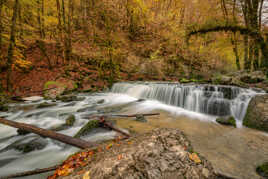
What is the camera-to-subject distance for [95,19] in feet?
43.9

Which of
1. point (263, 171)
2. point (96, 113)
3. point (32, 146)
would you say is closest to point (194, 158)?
point (263, 171)

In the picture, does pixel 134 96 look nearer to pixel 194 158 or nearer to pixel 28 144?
pixel 28 144

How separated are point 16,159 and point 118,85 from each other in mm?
8563

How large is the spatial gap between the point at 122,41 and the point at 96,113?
10359mm

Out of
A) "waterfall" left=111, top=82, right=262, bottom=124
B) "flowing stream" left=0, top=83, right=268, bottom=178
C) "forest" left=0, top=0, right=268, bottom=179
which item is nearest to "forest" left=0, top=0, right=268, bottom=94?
"forest" left=0, top=0, right=268, bottom=179

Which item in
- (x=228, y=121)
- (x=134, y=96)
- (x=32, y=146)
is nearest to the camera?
(x=32, y=146)

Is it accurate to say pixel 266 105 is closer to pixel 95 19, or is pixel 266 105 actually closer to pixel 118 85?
pixel 118 85

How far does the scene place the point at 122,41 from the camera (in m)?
13.4

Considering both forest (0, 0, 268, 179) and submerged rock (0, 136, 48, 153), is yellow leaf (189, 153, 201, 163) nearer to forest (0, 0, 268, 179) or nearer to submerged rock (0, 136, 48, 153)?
forest (0, 0, 268, 179)

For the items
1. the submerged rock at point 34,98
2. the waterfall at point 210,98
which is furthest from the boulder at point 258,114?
the submerged rock at point 34,98

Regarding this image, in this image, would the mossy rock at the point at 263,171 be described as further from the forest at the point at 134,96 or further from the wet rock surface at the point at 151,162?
the wet rock surface at the point at 151,162

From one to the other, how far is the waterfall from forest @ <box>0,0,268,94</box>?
2.78 m

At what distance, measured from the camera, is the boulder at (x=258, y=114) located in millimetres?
3527

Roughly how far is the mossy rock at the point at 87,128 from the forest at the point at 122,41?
7352 mm
